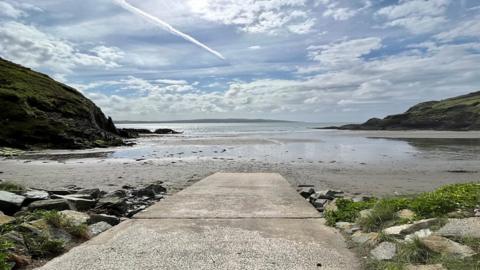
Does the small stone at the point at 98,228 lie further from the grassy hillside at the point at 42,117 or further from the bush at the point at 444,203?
the grassy hillside at the point at 42,117

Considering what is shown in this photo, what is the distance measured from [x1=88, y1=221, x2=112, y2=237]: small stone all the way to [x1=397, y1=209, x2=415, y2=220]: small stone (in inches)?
193

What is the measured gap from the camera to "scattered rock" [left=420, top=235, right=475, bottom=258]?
452 cm

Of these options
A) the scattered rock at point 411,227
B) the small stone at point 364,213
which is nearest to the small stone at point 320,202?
the small stone at point 364,213

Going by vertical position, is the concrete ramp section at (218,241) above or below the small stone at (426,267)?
below

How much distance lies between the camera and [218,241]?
5.73 m

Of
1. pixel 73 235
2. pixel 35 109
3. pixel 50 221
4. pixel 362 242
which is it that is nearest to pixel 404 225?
pixel 362 242

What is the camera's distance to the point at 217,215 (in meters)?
7.52

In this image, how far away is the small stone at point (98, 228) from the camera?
6.49 metres

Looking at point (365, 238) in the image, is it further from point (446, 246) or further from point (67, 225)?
point (67, 225)

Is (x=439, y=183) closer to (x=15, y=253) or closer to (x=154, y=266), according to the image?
(x=154, y=266)

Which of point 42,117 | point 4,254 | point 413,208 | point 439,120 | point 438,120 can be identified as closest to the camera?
point 4,254

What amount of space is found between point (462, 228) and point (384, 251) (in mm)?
1144

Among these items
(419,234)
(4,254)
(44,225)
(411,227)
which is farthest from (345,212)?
(4,254)

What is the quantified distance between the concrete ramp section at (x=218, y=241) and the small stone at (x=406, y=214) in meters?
1.12
